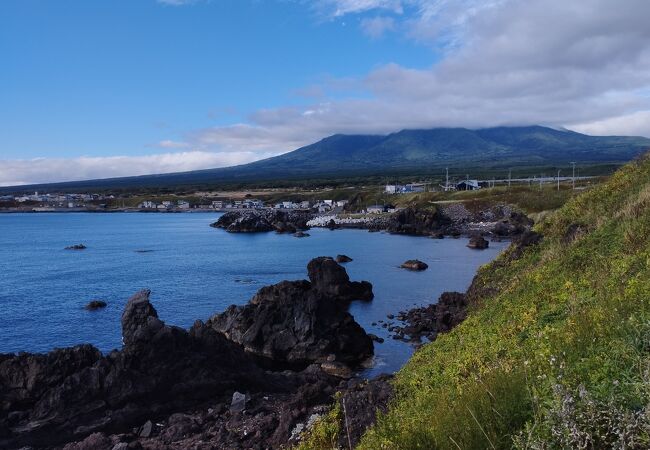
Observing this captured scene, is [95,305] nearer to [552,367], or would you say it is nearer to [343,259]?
[343,259]

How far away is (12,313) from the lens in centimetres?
4153

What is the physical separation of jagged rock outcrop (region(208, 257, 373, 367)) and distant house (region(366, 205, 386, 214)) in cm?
10283

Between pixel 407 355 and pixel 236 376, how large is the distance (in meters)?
10.5

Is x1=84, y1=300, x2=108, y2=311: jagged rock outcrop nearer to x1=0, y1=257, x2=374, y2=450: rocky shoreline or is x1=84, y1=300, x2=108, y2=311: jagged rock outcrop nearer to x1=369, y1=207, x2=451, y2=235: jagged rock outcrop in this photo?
x1=0, y1=257, x2=374, y2=450: rocky shoreline

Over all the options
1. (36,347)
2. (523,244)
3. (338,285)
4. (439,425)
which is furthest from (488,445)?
(338,285)

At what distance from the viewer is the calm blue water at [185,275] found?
36875 mm

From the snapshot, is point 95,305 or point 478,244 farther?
point 478,244

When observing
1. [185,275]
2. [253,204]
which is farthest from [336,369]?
[253,204]

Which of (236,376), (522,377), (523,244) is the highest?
(522,377)

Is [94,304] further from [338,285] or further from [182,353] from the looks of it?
[182,353]

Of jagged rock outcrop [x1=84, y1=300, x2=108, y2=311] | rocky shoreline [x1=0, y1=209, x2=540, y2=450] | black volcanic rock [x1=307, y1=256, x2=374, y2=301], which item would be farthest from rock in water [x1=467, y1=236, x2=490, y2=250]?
jagged rock outcrop [x1=84, y1=300, x2=108, y2=311]

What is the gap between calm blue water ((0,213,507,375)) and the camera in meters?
36.9

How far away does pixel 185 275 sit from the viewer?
5888cm

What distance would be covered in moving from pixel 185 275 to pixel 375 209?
89.2 metres
